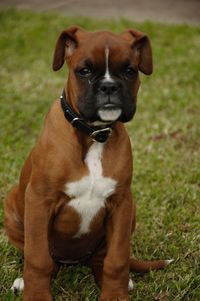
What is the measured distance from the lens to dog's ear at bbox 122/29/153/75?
11.5ft

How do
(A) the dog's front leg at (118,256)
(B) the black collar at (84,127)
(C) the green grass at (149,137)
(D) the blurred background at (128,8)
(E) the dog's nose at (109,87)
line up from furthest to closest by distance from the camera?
(D) the blurred background at (128,8)
(C) the green grass at (149,137)
(A) the dog's front leg at (118,256)
(B) the black collar at (84,127)
(E) the dog's nose at (109,87)

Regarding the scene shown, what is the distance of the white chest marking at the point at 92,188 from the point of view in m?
3.41

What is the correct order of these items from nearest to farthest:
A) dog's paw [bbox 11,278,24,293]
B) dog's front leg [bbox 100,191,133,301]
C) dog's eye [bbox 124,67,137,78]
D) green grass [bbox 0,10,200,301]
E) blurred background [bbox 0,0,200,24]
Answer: dog's eye [bbox 124,67,137,78] < dog's front leg [bbox 100,191,133,301] < dog's paw [bbox 11,278,24,293] < green grass [bbox 0,10,200,301] < blurred background [bbox 0,0,200,24]

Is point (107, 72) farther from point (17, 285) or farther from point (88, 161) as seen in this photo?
point (17, 285)

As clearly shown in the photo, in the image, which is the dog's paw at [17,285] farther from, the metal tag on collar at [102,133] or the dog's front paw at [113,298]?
the metal tag on collar at [102,133]

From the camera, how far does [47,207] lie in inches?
136

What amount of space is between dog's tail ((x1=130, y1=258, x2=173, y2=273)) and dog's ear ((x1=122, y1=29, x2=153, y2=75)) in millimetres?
1207

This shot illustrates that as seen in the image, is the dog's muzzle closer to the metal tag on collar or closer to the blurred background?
the metal tag on collar

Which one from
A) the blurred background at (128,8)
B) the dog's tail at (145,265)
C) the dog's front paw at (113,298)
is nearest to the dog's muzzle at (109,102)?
the dog's front paw at (113,298)

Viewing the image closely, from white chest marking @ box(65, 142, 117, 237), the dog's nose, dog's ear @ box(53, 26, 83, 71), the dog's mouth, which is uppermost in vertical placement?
dog's ear @ box(53, 26, 83, 71)

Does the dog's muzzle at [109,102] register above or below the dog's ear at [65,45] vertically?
below

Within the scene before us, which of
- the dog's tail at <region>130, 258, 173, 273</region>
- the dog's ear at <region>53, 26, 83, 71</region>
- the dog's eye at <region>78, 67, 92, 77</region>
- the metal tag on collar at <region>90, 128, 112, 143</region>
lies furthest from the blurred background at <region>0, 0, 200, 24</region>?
the dog's eye at <region>78, 67, 92, 77</region>

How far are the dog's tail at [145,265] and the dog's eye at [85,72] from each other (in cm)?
131

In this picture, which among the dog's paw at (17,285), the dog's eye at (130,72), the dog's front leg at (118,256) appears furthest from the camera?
the dog's paw at (17,285)
